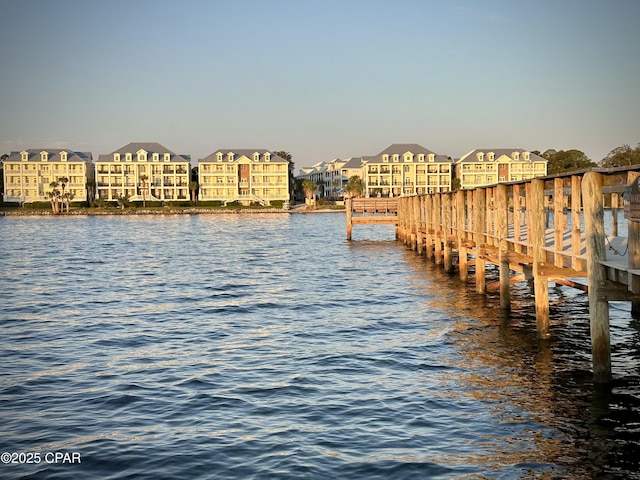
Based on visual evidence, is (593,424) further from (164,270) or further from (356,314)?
(164,270)

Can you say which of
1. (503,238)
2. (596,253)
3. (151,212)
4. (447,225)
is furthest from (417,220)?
(151,212)

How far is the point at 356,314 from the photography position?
23031mm

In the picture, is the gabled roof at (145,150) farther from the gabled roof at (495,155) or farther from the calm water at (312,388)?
the calm water at (312,388)

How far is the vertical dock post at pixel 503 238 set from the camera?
67.8 feet

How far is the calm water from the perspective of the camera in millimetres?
10211

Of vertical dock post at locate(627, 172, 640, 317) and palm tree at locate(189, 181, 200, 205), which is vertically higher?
palm tree at locate(189, 181, 200, 205)

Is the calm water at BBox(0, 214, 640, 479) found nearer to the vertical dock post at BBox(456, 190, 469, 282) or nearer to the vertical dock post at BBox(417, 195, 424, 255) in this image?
the vertical dock post at BBox(456, 190, 469, 282)

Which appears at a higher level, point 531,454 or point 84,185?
point 84,185

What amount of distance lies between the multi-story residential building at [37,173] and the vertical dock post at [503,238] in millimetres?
154406

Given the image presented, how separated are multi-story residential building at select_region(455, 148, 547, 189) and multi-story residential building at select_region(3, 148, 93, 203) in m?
88.3

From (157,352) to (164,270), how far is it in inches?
875

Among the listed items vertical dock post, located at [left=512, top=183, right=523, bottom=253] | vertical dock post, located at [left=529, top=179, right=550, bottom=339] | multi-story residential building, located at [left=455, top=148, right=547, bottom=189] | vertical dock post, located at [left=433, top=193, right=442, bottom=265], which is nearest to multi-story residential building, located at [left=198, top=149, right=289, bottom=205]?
multi-story residential building, located at [left=455, top=148, right=547, bottom=189]

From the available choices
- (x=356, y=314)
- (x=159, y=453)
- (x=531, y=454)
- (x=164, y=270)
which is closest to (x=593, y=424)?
(x=531, y=454)

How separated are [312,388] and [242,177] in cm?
15448
